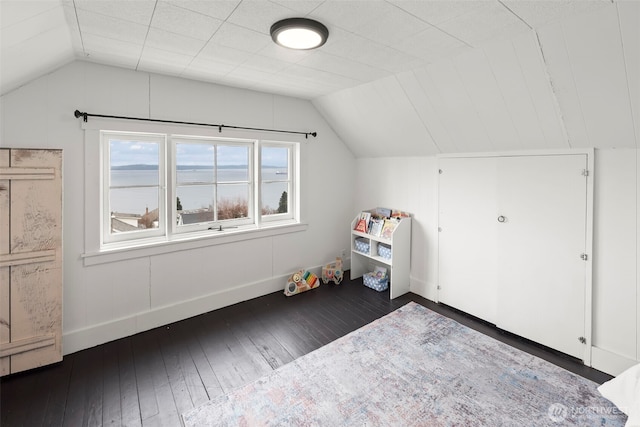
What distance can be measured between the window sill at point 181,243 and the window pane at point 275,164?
23.7 inches

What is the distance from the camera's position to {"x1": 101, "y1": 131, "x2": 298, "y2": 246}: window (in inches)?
113

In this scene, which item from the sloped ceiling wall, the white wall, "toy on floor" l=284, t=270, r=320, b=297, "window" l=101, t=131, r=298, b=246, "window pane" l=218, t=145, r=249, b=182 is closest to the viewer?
the sloped ceiling wall

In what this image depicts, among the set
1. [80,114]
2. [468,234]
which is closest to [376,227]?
[468,234]

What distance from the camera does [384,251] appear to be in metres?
3.88

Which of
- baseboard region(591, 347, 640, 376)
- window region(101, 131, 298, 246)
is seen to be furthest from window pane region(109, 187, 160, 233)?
baseboard region(591, 347, 640, 376)

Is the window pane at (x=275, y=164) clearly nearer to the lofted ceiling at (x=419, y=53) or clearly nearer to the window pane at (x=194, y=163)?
the window pane at (x=194, y=163)

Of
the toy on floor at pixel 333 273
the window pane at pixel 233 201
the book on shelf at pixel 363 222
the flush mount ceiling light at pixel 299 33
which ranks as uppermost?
the flush mount ceiling light at pixel 299 33

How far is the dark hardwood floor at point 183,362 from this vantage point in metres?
1.96

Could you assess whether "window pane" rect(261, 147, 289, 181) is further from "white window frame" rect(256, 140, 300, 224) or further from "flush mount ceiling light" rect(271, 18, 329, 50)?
"flush mount ceiling light" rect(271, 18, 329, 50)

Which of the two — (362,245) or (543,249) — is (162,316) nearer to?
(362,245)

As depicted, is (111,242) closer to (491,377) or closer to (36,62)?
(36,62)

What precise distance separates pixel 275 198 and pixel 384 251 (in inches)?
58.7

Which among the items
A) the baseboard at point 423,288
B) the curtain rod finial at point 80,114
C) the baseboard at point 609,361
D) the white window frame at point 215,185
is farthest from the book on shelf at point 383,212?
the curtain rod finial at point 80,114

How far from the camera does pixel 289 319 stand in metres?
3.15
